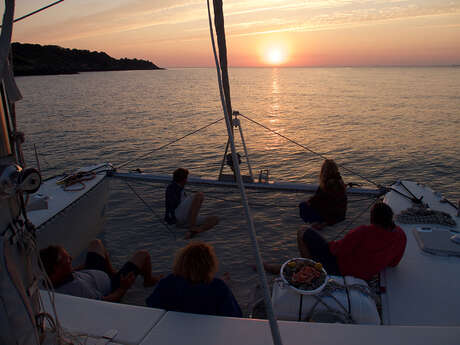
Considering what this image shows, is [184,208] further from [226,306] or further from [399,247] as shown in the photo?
[399,247]

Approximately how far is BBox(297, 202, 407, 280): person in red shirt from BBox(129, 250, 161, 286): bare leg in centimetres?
192

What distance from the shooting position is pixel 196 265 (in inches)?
85.5

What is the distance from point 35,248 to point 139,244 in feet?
11.4

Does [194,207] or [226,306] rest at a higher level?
[226,306]

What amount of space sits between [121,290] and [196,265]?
1.31 m

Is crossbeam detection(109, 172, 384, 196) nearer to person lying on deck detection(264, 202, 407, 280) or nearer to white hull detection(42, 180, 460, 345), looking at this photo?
person lying on deck detection(264, 202, 407, 280)

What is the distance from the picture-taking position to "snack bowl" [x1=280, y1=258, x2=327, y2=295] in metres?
2.39

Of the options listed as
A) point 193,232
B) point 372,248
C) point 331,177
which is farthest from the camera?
point 193,232

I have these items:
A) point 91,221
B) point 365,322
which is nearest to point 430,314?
point 365,322

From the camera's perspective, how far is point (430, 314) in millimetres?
2523

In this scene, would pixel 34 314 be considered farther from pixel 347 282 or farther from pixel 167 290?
pixel 347 282

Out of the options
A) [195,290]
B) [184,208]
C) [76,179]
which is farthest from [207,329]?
[76,179]

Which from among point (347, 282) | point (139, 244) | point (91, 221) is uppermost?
point (347, 282)

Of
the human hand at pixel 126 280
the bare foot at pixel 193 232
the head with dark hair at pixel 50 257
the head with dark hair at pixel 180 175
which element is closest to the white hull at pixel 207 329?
the head with dark hair at pixel 50 257
